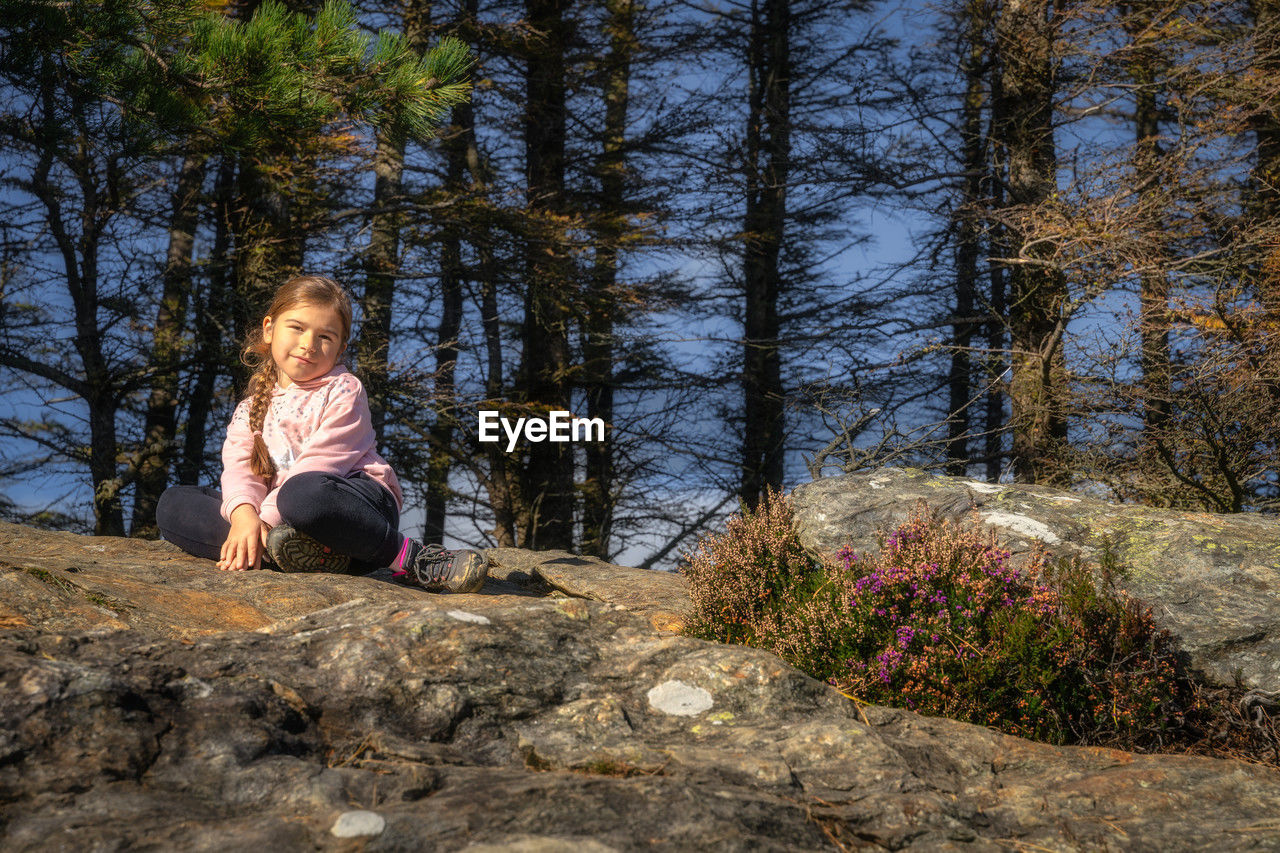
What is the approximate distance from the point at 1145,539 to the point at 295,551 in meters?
4.05

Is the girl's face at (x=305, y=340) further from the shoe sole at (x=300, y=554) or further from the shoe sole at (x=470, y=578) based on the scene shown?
the shoe sole at (x=470, y=578)

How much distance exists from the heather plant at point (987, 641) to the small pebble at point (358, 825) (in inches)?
92.9

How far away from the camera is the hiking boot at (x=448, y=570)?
15.3ft

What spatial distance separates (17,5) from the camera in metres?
6.49

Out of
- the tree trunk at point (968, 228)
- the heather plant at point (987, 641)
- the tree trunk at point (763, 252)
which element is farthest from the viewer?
the tree trunk at point (763, 252)

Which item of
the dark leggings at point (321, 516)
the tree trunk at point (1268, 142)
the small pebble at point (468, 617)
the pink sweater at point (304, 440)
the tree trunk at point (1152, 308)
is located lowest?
the small pebble at point (468, 617)

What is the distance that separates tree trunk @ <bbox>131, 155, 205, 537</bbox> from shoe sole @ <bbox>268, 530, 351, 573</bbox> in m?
5.37

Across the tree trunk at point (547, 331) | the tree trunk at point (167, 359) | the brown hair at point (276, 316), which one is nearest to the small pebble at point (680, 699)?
the brown hair at point (276, 316)

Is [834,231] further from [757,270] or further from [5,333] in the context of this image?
[5,333]

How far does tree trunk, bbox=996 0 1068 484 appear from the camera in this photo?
31.1ft

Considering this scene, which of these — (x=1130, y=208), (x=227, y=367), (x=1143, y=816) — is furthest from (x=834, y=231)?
→ (x=1143, y=816)

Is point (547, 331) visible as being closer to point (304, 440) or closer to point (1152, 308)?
point (1152, 308)

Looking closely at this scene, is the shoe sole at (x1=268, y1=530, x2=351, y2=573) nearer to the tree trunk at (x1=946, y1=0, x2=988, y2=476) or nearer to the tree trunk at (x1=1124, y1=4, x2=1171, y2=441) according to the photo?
the tree trunk at (x1=1124, y1=4, x2=1171, y2=441)

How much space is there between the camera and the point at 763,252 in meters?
14.1
